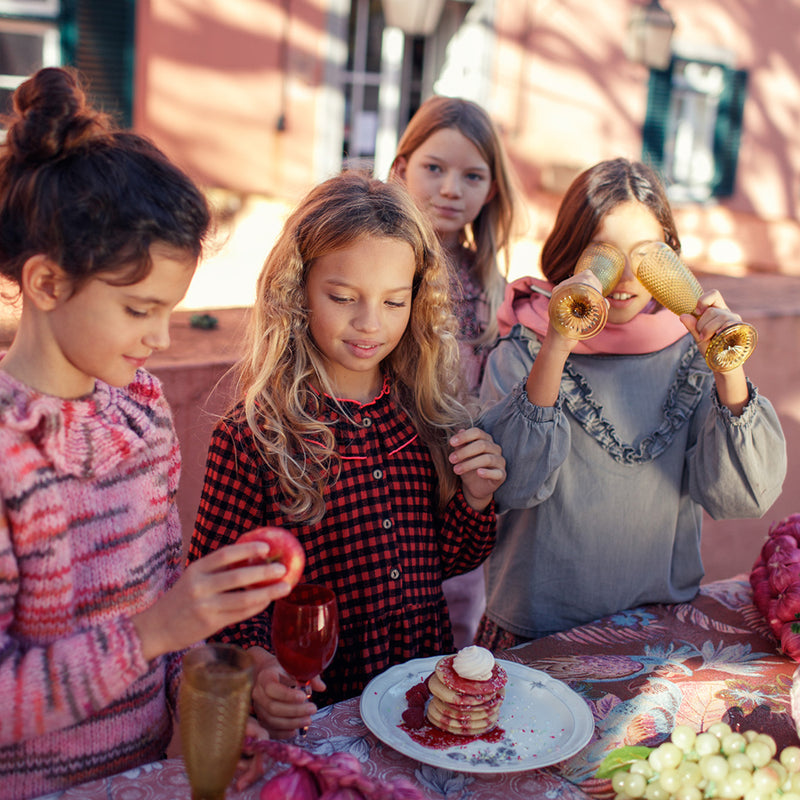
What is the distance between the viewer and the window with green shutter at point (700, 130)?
9.14 metres

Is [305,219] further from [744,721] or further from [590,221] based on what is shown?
[744,721]

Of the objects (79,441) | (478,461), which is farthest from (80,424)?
(478,461)

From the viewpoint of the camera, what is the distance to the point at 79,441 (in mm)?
1366

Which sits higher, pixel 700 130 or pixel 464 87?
pixel 464 87

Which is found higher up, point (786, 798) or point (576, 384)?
point (576, 384)

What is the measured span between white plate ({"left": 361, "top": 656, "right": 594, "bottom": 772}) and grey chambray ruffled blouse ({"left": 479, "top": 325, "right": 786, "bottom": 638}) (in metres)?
0.49

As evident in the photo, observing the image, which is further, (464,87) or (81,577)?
(464,87)

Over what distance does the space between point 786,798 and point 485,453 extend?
0.82 meters

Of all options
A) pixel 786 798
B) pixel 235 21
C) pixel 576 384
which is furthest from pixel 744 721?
pixel 235 21

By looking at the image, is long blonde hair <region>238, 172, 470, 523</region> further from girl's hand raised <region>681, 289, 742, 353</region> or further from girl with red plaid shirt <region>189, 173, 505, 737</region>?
girl's hand raised <region>681, 289, 742, 353</region>

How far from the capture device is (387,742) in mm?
1423

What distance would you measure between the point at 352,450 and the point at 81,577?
0.69 meters

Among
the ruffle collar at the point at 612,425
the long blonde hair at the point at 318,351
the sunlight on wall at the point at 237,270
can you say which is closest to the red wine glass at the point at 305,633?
the long blonde hair at the point at 318,351

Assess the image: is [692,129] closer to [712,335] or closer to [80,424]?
[712,335]
